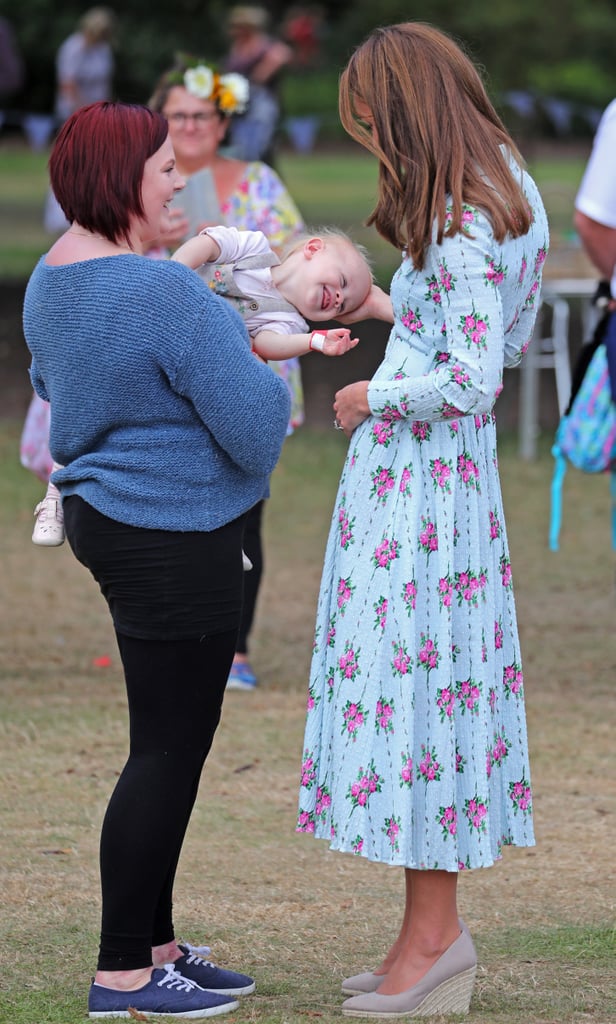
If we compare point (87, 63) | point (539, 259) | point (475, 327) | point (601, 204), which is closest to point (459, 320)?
point (475, 327)

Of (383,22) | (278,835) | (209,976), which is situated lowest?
(278,835)

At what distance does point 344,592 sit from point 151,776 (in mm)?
509

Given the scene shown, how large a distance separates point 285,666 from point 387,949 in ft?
8.70

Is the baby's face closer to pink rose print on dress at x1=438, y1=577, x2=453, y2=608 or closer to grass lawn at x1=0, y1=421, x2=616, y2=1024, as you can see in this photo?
pink rose print on dress at x1=438, y1=577, x2=453, y2=608

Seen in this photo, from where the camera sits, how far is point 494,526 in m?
3.22

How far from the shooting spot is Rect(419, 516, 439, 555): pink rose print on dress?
3.13m

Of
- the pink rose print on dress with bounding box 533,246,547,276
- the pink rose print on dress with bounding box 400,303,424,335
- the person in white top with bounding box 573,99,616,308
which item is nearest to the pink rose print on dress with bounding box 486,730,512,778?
the pink rose print on dress with bounding box 400,303,424,335

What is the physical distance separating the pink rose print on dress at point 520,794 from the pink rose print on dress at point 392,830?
288mm

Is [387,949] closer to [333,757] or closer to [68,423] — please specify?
[333,757]

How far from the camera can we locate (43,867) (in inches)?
165

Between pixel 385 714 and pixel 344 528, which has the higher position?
pixel 344 528

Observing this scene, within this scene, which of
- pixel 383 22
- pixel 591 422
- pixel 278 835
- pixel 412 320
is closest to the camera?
pixel 412 320

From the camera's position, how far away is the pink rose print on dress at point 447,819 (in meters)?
3.12

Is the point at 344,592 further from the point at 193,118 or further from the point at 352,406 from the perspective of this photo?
the point at 193,118
